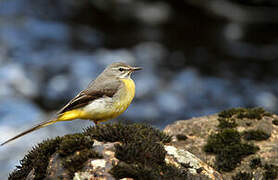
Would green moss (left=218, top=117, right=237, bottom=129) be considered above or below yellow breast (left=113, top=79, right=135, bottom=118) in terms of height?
below

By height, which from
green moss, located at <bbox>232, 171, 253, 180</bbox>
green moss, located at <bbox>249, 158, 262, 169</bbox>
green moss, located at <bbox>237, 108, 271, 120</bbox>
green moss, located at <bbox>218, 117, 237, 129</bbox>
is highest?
green moss, located at <bbox>237, 108, 271, 120</bbox>

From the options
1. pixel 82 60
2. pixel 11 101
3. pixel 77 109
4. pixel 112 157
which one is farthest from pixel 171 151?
pixel 82 60

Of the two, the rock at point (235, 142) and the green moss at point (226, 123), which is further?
the green moss at point (226, 123)

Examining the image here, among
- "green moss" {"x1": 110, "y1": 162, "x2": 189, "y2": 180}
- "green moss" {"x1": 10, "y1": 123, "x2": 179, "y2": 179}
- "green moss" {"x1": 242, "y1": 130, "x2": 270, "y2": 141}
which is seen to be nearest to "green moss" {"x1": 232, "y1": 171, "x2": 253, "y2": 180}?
"green moss" {"x1": 242, "y1": 130, "x2": 270, "y2": 141}

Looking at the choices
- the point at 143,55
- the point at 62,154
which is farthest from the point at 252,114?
the point at 143,55

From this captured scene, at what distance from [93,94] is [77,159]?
2856mm

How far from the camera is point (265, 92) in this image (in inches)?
724

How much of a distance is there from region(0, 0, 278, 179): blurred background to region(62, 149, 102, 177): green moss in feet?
28.9

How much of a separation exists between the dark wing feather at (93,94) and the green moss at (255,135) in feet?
12.2

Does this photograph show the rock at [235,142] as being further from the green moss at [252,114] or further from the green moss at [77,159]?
the green moss at [77,159]

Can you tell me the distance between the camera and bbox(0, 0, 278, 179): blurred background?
57.6 ft

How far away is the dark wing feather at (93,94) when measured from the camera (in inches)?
352

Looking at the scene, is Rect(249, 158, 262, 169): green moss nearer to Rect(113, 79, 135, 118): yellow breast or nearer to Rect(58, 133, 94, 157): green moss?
Rect(113, 79, 135, 118): yellow breast

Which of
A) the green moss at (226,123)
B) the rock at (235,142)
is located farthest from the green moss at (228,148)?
the green moss at (226,123)
